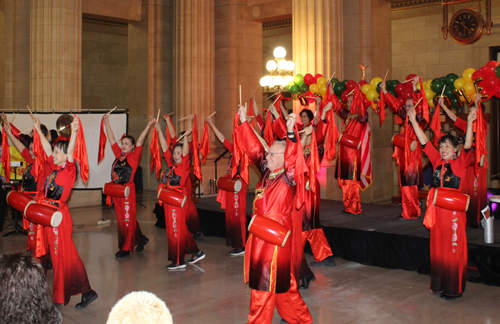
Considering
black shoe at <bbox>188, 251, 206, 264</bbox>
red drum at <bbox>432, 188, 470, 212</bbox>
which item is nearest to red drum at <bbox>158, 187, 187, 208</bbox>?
black shoe at <bbox>188, 251, 206, 264</bbox>

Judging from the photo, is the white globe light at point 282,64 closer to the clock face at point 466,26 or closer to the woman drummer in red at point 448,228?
the clock face at point 466,26

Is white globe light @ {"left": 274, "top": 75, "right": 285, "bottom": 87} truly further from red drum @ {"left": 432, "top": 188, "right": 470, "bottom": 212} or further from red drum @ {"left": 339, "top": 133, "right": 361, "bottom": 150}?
red drum @ {"left": 432, "top": 188, "right": 470, "bottom": 212}

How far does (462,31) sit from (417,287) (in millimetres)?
7757

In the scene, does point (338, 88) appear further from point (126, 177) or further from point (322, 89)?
point (126, 177)

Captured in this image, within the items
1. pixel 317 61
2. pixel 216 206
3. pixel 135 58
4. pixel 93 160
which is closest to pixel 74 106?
pixel 93 160

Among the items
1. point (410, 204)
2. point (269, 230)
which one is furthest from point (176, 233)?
point (410, 204)

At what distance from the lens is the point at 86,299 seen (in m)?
4.81

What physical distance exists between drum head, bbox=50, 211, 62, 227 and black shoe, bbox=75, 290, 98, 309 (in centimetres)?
81

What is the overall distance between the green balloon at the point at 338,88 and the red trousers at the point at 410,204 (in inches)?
70.8

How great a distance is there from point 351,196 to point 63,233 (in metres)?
4.43

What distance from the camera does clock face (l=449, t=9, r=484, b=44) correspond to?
35.5ft

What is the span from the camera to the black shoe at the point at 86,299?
15.7 feet

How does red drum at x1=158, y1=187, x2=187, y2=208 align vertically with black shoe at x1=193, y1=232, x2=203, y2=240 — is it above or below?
above

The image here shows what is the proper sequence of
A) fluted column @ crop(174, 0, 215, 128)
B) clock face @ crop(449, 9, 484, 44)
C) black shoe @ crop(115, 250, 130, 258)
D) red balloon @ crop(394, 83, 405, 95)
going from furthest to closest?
fluted column @ crop(174, 0, 215, 128), clock face @ crop(449, 9, 484, 44), red balloon @ crop(394, 83, 405, 95), black shoe @ crop(115, 250, 130, 258)
